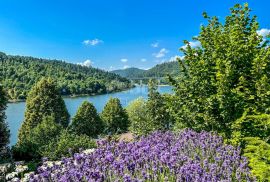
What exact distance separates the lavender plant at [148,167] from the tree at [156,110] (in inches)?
445

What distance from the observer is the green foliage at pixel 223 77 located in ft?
30.6

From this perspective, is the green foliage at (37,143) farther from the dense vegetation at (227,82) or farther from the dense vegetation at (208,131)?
the dense vegetation at (227,82)

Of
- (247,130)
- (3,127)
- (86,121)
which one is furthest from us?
(86,121)

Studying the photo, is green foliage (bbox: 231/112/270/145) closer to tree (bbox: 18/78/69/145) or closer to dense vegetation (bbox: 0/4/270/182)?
dense vegetation (bbox: 0/4/270/182)

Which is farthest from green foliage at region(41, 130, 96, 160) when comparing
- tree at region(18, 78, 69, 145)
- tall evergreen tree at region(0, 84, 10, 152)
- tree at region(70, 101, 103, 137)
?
tree at region(70, 101, 103, 137)

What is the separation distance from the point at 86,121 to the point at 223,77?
112 ft

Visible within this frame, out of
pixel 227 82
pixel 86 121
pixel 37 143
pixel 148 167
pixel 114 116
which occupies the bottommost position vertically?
pixel 114 116

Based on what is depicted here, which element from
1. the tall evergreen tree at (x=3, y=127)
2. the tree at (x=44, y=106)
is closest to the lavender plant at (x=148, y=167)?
the tall evergreen tree at (x=3, y=127)

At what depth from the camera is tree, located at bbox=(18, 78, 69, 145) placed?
1518 inches

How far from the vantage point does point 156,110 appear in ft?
64.4

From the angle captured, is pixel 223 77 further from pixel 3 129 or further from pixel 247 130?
pixel 3 129

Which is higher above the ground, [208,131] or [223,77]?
[223,77]

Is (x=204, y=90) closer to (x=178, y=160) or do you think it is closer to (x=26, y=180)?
→ (x=178, y=160)

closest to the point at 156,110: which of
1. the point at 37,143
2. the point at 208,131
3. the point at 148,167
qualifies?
the point at 37,143
